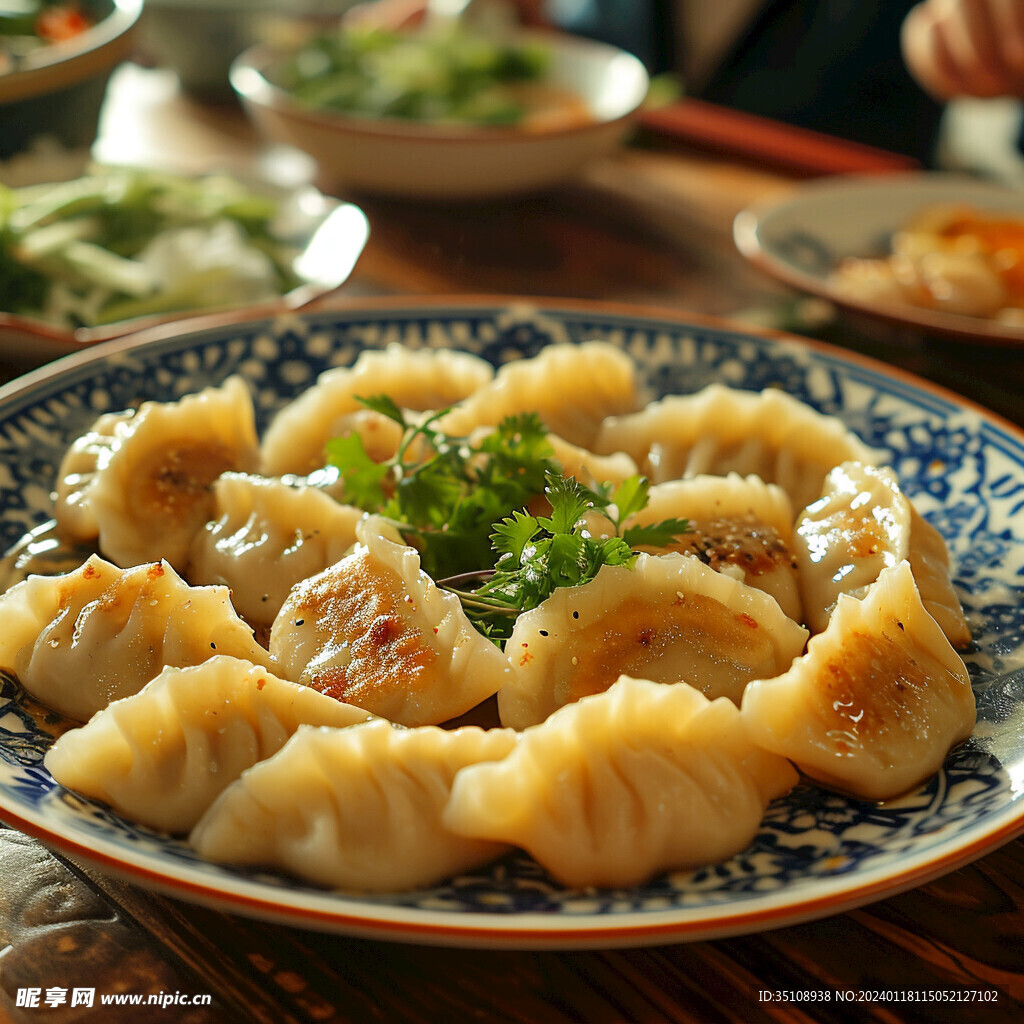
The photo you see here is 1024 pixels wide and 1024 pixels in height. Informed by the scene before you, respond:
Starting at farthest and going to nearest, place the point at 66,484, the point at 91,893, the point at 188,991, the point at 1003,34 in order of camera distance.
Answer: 1. the point at 1003,34
2. the point at 66,484
3. the point at 91,893
4. the point at 188,991

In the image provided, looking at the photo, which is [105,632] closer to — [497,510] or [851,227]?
[497,510]

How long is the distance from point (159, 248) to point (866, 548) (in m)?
2.36

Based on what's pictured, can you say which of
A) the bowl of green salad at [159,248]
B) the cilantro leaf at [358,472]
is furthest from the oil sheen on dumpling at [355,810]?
the bowl of green salad at [159,248]

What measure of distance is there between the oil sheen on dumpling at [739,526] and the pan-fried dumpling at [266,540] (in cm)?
53

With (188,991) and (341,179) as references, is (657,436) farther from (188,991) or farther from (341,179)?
(341,179)

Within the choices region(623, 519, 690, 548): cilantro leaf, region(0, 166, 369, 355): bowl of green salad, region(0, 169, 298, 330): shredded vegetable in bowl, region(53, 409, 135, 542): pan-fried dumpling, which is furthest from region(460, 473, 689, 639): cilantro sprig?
region(0, 169, 298, 330): shredded vegetable in bowl

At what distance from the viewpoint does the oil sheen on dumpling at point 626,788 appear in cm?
126

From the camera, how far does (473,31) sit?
5012mm

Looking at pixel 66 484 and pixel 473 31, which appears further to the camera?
pixel 473 31

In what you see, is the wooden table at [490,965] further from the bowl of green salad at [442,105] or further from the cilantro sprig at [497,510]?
the bowl of green salad at [442,105]

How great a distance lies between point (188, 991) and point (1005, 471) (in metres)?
1.70

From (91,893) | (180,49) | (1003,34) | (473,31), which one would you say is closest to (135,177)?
(180,49)

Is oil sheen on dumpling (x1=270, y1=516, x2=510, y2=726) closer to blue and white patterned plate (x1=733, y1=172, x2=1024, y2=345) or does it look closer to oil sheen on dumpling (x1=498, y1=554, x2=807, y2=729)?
oil sheen on dumpling (x1=498, y1=554, x2=807, y2=729)

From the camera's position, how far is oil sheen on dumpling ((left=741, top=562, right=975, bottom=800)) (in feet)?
4.54
